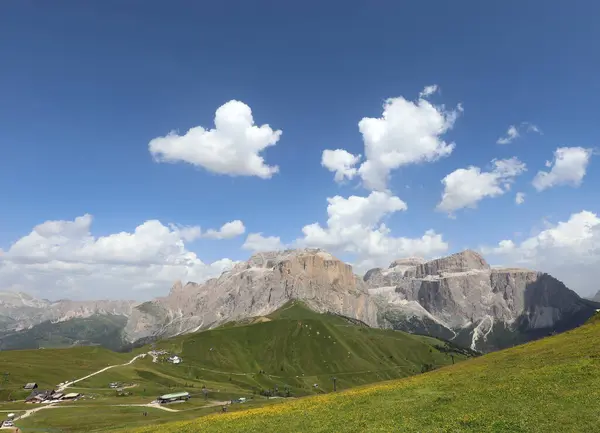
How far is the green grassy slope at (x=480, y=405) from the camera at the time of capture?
35094 mm

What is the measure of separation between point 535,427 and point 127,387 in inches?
8029

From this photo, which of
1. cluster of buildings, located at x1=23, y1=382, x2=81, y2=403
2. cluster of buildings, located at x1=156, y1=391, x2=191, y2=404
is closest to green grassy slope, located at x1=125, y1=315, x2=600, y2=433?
cluster of buildings, located at x1=156, y1=391, x2=191, y2=404

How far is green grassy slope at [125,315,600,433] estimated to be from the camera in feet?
115

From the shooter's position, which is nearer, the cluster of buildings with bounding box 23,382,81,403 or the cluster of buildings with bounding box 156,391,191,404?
the cluster of buildings with bounding box 23,382,81,403

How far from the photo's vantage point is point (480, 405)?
41.2 metres

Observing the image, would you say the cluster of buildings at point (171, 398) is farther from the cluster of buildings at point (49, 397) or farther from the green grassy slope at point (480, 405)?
the green grassy slope at point (480, 405)

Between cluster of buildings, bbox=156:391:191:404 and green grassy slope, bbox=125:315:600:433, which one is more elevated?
green grassy slope, bbox=125:315:600:433

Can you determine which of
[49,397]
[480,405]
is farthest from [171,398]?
[480,405]

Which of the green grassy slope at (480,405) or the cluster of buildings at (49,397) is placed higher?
the green grassy slope at (480,405)

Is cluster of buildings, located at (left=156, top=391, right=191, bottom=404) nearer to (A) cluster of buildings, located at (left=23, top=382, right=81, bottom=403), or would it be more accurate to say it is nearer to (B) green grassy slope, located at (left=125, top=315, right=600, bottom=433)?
(A) cluster of buildings, located at (left=23, top=382, right=81, bottom=403)

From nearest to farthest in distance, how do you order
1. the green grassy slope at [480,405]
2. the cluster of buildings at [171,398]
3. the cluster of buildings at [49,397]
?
the green grassy slope at [480,405] → the cluster of buildings at [49,397] → the cluster of buildings at [171,398]

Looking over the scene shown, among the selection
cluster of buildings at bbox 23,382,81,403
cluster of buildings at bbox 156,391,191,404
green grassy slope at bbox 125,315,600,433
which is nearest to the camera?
green grassy slope at bbox 125,315,600,433

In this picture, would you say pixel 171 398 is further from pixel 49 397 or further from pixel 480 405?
pixel 480 405

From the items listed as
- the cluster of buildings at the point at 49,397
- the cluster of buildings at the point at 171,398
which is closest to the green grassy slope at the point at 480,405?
the cluster of buildings at the point at 171,398
